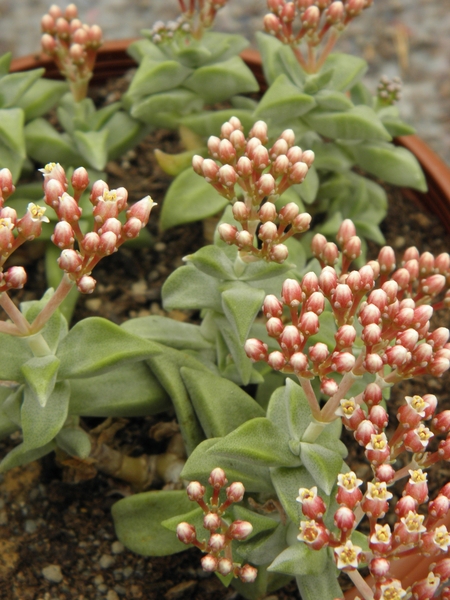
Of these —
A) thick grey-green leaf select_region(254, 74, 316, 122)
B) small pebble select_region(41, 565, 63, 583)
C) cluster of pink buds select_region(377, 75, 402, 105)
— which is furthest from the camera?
cluster of pink buds select_region(377, 75, 402, 105)

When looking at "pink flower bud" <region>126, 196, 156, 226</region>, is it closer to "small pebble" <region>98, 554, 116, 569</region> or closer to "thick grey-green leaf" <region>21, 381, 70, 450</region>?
"thick grey-green leaf" <region>21, 381, 70, 450</region>

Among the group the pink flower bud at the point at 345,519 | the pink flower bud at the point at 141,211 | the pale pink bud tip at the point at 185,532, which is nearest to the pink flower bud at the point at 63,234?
the pink flower bud at the point at 141,211

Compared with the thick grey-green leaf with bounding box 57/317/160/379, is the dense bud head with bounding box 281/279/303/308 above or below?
above

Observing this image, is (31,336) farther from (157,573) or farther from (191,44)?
(191,44)

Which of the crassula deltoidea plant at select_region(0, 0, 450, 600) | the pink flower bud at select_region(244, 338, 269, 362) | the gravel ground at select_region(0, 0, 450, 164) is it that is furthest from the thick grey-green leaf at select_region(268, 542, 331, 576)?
the gravel ground at select_region(0, 0, 450, 164)

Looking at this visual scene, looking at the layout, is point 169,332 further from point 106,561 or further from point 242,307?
→ point 106,561

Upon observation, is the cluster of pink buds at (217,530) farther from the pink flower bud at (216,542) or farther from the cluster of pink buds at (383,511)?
the cluster of pink buds at (383,511)

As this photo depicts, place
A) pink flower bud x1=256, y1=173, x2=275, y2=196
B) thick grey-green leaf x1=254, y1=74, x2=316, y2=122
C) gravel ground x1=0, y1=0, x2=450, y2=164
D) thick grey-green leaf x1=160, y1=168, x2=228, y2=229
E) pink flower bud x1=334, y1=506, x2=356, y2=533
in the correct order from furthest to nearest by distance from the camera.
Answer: gravel ground x1=0, y1=0, x2=450, y2=164 → thick grey-green leaf x1=160, y1=168, x2=228, y2=229 → thick grey-green leaf x1=254, y1=74, x2=316, y2=122 → pink flower bud x1=256, y1=173, x2=275, y2=196 → pink flower bud x1=334, y1=506, x2=356, y2=533

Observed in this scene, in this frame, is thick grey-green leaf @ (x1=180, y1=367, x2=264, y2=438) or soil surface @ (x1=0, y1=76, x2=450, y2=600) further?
soil surface @ (x1=0, y1=76, x2=450, y2=600)
